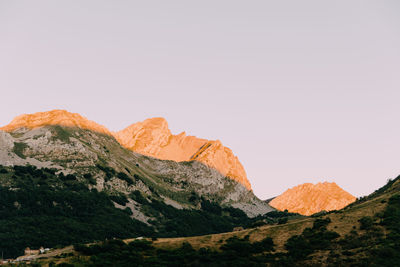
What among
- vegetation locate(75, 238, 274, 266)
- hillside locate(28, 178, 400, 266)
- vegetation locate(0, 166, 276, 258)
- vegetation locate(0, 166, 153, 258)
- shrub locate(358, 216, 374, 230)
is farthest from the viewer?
vegetation locate(0, 166, 276, 258)

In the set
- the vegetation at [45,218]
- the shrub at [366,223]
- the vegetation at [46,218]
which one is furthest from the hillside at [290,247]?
the vegetation at [45,218]

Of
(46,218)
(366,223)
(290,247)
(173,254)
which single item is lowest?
(173,254)

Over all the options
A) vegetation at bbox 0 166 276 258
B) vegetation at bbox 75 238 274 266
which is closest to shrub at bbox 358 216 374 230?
vegetation at bbox 75 238 274 266

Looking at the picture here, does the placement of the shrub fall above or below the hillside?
above

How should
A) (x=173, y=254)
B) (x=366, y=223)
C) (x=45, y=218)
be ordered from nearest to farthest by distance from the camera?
(x=173, y=254) → (x=366, y=223) → (x=45, y=218)

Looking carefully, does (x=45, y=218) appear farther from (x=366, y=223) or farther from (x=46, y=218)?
(x=366, y=223)

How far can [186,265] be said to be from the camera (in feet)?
314

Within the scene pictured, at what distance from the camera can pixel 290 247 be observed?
4134 inches

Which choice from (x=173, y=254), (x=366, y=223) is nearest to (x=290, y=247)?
(x=366, y=223)

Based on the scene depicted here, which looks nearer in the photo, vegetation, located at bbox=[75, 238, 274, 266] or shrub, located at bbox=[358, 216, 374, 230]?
vegetation, located at bbox=[75, 238, 274, 266]

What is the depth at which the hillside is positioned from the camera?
9269 cm

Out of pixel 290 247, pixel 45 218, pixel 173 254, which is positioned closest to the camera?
pixel 173 254

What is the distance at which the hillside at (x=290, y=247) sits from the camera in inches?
3649

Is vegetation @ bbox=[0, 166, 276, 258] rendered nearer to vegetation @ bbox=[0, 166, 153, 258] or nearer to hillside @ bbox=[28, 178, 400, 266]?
vegetation @ bbox=[0, 166, 153, 258]
